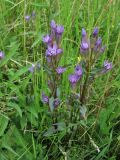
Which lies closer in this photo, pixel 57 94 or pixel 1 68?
pixel 57 94

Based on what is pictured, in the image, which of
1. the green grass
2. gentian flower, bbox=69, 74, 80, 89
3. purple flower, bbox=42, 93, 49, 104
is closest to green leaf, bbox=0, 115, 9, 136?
the green grass

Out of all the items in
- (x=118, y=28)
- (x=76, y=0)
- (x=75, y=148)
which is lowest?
(x=75, y=148)

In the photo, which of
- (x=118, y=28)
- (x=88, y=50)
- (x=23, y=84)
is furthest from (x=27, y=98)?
(x=118, y=28)

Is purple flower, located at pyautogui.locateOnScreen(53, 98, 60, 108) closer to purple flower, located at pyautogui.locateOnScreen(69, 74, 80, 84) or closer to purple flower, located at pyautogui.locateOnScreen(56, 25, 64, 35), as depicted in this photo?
purple flower, located at pyautogui.locateOnScreen(69, 74, 80, 84)

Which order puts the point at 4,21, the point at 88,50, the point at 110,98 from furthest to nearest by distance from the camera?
the point at 4,21 → the point at 110,98 → the point at 88,50

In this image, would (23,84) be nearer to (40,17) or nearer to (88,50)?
(88,50)

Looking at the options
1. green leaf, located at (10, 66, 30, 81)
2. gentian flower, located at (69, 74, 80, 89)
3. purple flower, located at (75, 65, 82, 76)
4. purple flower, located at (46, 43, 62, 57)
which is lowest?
green leaf, located at (10, 66, 30, 81)

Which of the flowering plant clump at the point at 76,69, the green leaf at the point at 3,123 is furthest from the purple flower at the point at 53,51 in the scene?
the green leaf at the point at 3,123

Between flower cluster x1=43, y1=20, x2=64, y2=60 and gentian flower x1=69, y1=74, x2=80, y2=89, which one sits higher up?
flower cluster x1=43, y1=20, x2=64, y2=60

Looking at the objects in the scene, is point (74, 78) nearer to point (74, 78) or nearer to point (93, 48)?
point (74, 78)
